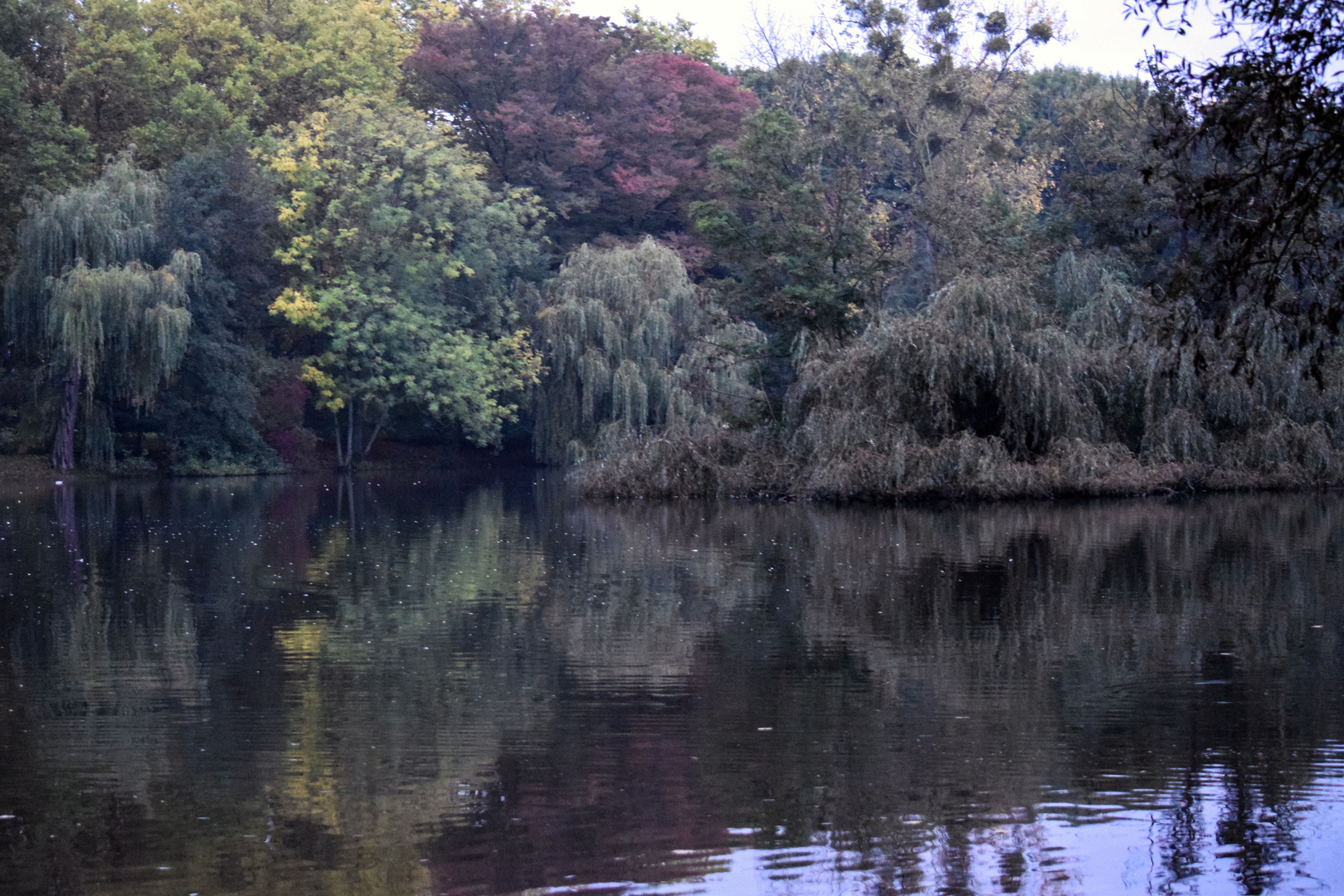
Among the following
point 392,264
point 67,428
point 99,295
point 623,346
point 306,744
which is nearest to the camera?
point 306,744

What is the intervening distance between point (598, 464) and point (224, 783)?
20734 millimetres

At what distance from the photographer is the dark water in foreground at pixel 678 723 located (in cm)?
536

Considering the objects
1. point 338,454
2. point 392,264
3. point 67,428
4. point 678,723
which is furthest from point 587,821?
point 392,264

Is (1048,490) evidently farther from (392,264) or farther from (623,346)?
(392,264)

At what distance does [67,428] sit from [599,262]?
1409 centimetres

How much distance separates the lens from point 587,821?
5.86m

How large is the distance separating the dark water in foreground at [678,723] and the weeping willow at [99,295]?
59.7ft

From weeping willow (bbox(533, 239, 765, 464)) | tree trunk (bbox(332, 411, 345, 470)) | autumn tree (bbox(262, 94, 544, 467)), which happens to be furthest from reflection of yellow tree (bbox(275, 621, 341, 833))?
tree trunk (bbox(332, 411, 345, 470))

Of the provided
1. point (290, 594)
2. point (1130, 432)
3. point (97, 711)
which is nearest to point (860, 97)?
point (1130, 432)

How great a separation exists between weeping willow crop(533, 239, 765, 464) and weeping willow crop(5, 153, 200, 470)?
9.84 m

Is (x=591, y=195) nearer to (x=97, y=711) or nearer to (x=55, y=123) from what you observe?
(x=55, y=123)

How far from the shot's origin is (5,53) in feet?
127

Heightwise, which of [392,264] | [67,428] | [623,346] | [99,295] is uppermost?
[392,264]

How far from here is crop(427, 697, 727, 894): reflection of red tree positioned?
5.23 metres
